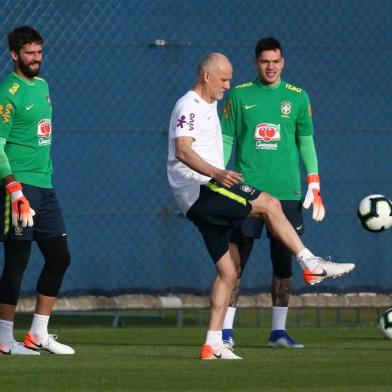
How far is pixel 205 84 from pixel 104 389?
8.16 feet

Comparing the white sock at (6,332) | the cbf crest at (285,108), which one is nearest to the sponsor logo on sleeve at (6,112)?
the white sock at (6,332)

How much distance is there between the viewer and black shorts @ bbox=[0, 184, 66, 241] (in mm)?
9766

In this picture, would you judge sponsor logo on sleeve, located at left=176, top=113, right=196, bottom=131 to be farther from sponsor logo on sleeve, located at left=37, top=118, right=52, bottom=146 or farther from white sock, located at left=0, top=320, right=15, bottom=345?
white sock, located at left=0, top=320, right=15, bottom=345

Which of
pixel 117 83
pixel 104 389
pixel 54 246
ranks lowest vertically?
pixel 104 389

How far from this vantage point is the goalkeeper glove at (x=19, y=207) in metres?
9.55

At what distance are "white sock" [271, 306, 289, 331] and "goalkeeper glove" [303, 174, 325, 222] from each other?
0.84 metres

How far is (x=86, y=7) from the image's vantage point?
13.2m

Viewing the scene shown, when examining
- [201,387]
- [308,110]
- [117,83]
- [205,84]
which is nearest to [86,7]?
[117,83]

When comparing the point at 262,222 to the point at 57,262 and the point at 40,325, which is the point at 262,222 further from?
the point at 40,325

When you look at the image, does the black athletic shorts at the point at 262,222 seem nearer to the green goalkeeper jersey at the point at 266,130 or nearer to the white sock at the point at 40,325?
the green goalkeeper jersey at the point at 266,130

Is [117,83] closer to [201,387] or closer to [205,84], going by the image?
[205,84]

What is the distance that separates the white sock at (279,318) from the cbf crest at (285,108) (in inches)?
56.8

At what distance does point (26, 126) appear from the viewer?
9.80 m

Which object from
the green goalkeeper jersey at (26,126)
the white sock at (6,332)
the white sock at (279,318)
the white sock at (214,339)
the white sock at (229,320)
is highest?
the green goalkeeper jersey at (26,126)
